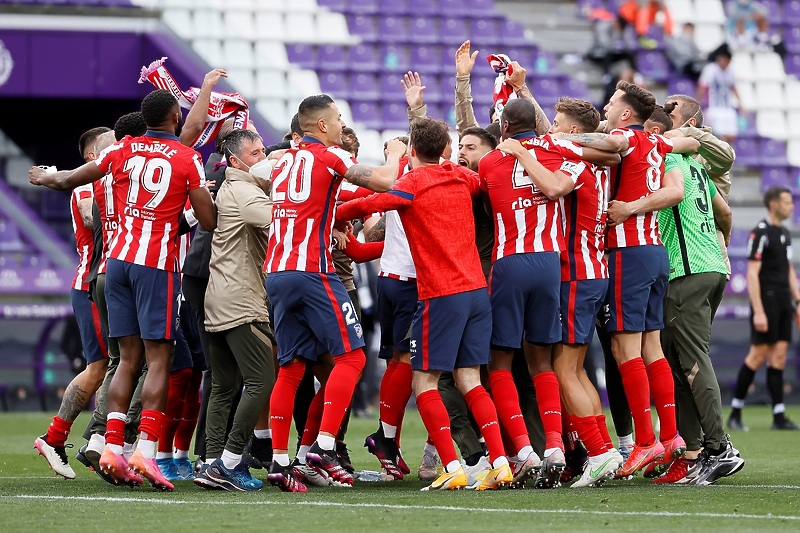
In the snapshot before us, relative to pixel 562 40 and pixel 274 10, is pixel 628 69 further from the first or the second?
pixel 274 10

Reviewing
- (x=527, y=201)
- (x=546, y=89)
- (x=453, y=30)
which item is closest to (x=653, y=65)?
(x=546, y=89)

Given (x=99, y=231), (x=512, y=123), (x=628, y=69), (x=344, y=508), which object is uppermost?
(x=628, y=69)

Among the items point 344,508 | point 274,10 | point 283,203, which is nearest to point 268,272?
point 283,203

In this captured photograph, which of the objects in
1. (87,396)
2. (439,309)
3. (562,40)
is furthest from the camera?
(562,40)

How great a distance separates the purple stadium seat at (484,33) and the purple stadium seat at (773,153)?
460 cm

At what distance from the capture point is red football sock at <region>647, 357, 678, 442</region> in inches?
309

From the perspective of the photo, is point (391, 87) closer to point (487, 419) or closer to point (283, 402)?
point (283, 402)

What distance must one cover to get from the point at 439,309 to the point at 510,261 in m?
0.51

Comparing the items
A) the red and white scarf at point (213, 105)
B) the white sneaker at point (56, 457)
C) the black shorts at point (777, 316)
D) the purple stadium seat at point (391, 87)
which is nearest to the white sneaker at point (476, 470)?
the white sneaker at point (56, 457)

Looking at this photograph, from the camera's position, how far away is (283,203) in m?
7.41

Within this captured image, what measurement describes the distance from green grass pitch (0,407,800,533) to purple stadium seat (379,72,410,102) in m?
11.5

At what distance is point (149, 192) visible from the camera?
24.9 ft

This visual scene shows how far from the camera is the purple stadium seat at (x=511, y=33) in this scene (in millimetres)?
20500

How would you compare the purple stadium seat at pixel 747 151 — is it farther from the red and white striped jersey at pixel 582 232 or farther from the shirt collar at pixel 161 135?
the shirt collar at pixel 161 135
